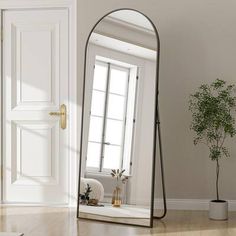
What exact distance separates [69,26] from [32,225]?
2.19 metres

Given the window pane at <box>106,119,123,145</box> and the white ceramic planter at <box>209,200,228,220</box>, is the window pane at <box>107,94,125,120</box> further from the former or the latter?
the white ceramic planter at <box>209,200,228,220</box>

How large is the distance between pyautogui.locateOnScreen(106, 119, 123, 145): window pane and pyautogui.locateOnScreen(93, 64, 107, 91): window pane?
36 centimetres

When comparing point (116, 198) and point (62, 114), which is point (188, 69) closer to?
point (62, 114)

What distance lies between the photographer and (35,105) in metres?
5.57

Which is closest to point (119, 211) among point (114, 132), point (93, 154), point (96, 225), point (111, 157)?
point (96, 225)

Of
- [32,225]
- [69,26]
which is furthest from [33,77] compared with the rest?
[32,225]

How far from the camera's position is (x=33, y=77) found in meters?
5.57

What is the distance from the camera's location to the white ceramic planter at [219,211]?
4859mm

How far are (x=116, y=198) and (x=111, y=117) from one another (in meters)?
0.75

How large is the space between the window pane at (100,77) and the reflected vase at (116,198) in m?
0.96

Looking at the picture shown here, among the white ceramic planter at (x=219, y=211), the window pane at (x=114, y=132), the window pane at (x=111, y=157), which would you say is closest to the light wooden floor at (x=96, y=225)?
the white ceramic planter at (x=219, y=211)

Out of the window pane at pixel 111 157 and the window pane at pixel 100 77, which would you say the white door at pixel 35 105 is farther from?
the window pane at pixel 111 157

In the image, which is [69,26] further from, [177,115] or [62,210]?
[62,210]

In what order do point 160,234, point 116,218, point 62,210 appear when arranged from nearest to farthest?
1. point 160,234
2. point 116,218
3. point 62,210
